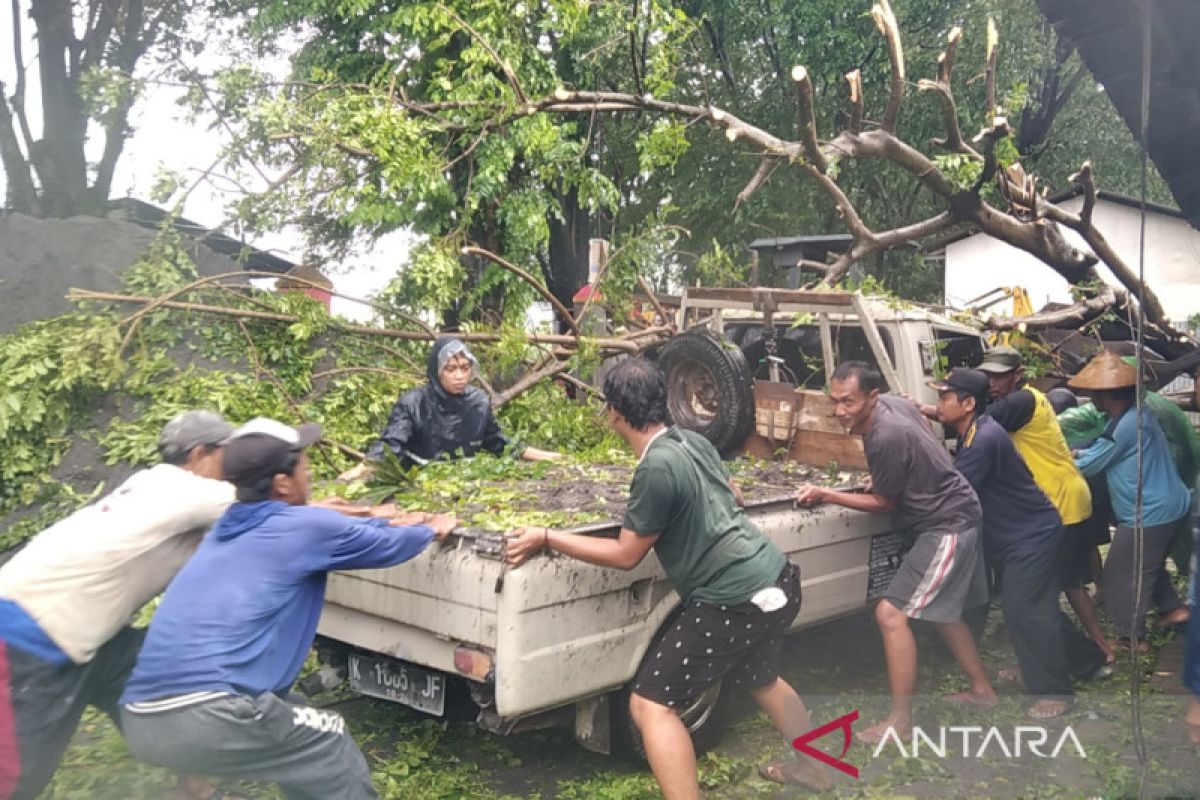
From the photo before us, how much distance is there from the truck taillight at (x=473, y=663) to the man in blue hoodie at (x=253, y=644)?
0.60 meters

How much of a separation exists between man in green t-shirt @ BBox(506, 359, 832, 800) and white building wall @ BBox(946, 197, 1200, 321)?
47.6 ft

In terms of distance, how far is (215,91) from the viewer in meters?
9.15

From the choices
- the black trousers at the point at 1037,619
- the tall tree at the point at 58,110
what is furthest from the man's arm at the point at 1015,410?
the tall tree at the point at 58,110

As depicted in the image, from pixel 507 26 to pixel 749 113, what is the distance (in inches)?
349

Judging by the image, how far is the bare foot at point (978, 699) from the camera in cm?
507

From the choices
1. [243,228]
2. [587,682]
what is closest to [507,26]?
[243,228]

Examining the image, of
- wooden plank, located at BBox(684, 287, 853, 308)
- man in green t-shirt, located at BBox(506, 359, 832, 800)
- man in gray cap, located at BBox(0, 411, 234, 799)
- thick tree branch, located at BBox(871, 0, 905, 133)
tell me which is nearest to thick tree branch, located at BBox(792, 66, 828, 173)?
thick tree branch, located at BBox(871, 0, 905, 133)

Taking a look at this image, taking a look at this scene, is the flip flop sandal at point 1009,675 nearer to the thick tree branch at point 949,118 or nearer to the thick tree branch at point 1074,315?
the thick tree branch at point 1074,315

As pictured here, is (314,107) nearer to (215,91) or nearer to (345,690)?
(215,91)

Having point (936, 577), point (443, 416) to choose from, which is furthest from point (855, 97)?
point (443, 416)

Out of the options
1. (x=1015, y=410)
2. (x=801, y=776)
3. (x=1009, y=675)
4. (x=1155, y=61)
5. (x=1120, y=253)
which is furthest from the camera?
(x=1120, y=253)

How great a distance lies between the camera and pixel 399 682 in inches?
156

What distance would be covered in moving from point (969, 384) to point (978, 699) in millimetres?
1650

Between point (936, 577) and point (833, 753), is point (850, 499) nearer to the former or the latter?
point (936, 577)
